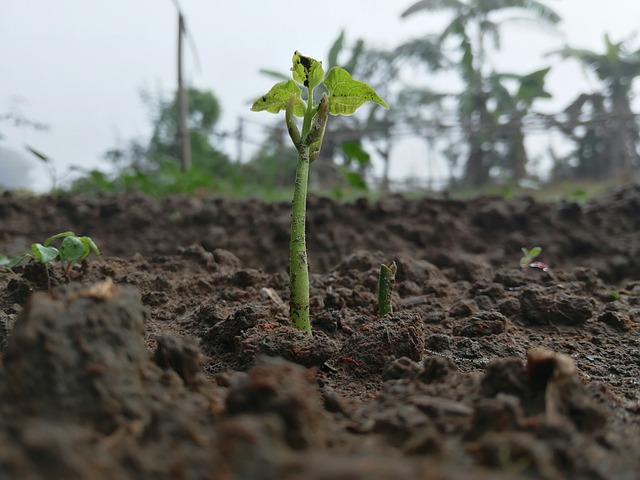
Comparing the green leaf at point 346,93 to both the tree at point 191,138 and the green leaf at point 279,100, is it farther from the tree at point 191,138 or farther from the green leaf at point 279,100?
the tree at point 191,138

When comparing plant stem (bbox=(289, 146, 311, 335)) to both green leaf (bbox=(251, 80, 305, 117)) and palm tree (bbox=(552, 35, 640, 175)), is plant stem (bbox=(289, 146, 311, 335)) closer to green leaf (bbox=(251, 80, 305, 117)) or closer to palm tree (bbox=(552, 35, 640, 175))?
green leaf (bbox=(251, 80, 305, 117))

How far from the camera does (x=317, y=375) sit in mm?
1189

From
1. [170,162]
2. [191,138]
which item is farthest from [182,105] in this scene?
[191,138]

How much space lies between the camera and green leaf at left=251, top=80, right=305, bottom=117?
4.23 feet

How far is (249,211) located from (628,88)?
1885cm

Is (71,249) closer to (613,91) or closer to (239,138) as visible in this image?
(239,138)

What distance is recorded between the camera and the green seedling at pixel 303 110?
1.27 m

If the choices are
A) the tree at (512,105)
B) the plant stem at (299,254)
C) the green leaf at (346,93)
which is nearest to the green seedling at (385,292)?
the plant stem at (299,254)

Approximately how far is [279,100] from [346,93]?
167 mm

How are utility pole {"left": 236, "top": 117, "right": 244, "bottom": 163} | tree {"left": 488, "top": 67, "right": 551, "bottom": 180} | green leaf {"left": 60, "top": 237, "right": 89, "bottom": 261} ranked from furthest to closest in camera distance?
tree {"left": 488, "top": 67, "right": 551, "bottom": 180} < utility pole {"left": 236, "top": 117, "right": 244, "bottom": 163} < green leaf {"left": 60, "top": 237, "right": 89, "bottom": 261}

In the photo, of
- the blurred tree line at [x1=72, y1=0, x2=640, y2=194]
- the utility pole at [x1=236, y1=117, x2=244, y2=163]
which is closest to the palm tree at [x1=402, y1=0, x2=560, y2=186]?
the blurred tree line at [x1=72, y1=0, x2=640, y2=194]

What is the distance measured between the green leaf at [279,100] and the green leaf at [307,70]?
2cm

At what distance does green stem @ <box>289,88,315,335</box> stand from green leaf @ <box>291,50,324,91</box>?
5 centimetres

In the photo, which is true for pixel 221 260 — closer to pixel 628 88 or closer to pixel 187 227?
pixel 187 227
